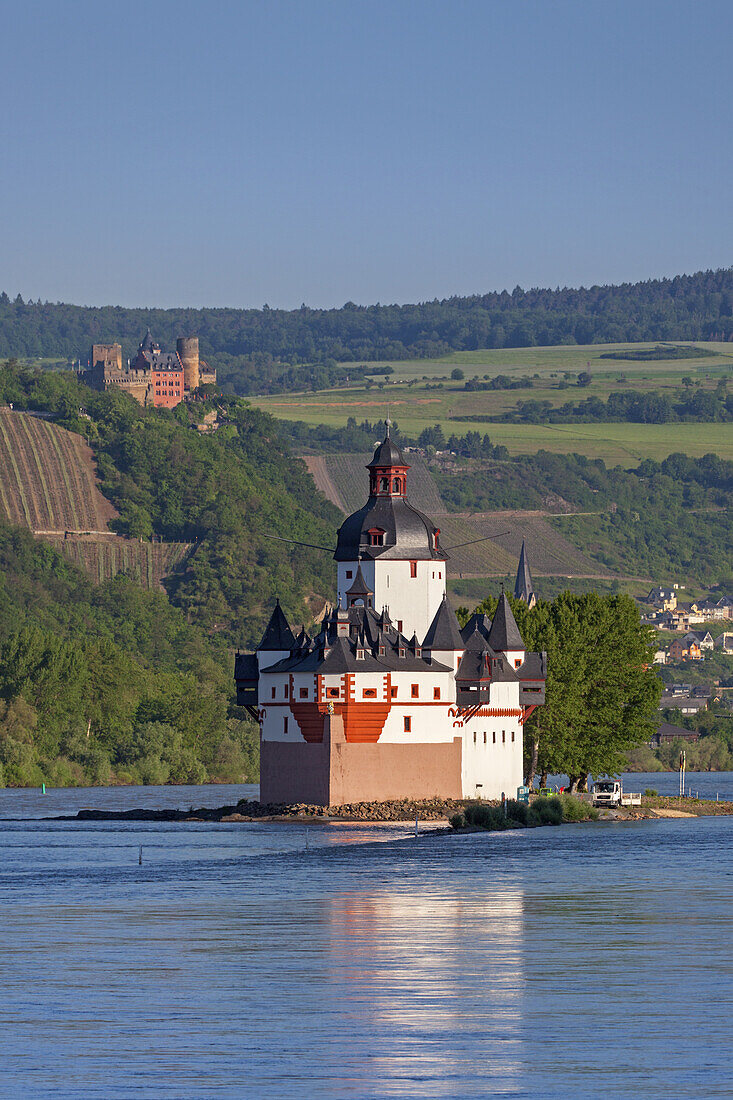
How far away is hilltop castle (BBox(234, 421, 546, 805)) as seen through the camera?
349ft

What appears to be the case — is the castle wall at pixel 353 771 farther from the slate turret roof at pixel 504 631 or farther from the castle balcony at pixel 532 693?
the slate turret roof at pixel 504 631

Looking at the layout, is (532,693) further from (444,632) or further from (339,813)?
→ (339,813)

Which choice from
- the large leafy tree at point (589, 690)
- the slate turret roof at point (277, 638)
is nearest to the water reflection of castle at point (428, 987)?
the slate turret roof at point (277, 638)

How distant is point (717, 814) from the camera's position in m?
125

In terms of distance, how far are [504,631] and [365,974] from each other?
69.6m

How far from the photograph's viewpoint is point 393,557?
4582 inches

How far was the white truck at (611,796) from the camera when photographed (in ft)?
395

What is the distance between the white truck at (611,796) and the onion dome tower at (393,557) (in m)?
13.9

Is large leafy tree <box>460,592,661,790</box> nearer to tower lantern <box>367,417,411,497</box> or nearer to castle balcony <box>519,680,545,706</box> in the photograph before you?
castle balcony <box>519,680,545,706</box>

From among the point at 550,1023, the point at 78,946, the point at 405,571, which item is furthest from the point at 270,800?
the point at 550,1023

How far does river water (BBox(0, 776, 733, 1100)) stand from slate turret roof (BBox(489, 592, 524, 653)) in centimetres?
2980

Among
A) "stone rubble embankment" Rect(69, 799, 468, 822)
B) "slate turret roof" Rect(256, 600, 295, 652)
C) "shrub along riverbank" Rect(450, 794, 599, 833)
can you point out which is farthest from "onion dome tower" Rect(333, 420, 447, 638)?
"stone rubble embankment" Rect(69, 799, 468, 822)

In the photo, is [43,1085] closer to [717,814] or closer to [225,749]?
[717,814]

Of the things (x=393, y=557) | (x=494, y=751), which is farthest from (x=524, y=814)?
(x=393, y=557)
